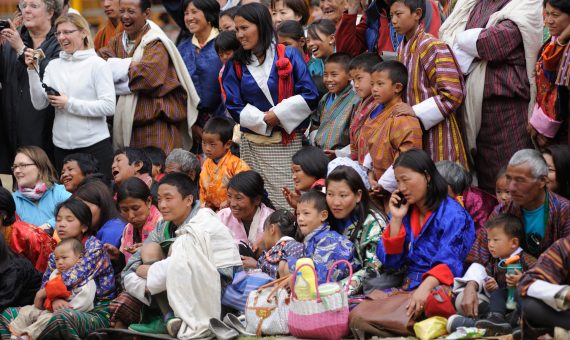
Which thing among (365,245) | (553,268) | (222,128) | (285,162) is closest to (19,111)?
(222,128)

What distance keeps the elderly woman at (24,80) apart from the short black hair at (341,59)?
8.60 ft

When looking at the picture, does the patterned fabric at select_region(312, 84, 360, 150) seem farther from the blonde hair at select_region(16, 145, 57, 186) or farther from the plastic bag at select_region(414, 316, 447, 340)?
the plastic bag at select_region(414, 316, 447, 340)

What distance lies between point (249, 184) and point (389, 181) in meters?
1.11

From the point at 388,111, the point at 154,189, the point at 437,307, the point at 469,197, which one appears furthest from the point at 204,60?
the point at 437,307

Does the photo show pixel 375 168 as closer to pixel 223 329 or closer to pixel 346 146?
pixel 346 146

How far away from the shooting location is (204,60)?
10.5 meters

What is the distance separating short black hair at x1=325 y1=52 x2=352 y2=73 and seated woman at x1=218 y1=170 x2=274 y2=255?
114 cm

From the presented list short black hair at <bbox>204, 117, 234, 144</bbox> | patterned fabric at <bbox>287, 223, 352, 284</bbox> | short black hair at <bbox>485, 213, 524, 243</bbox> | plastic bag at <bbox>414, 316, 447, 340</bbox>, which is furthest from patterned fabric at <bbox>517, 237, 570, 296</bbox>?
short black hair at <bbox>204, 117, 234, 144</bbox>

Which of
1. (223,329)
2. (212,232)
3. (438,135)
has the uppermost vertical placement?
(438,135)

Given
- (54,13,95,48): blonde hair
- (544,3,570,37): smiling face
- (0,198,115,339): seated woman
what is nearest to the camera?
(544,3,570,37): smiling face

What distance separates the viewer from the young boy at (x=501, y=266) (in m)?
7.05

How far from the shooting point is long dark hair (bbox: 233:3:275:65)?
9.30m

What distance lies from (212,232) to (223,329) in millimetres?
669

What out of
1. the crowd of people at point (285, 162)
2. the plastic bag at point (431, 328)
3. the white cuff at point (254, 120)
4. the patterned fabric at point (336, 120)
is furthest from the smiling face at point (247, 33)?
the plastic bag at point (431, 328)
